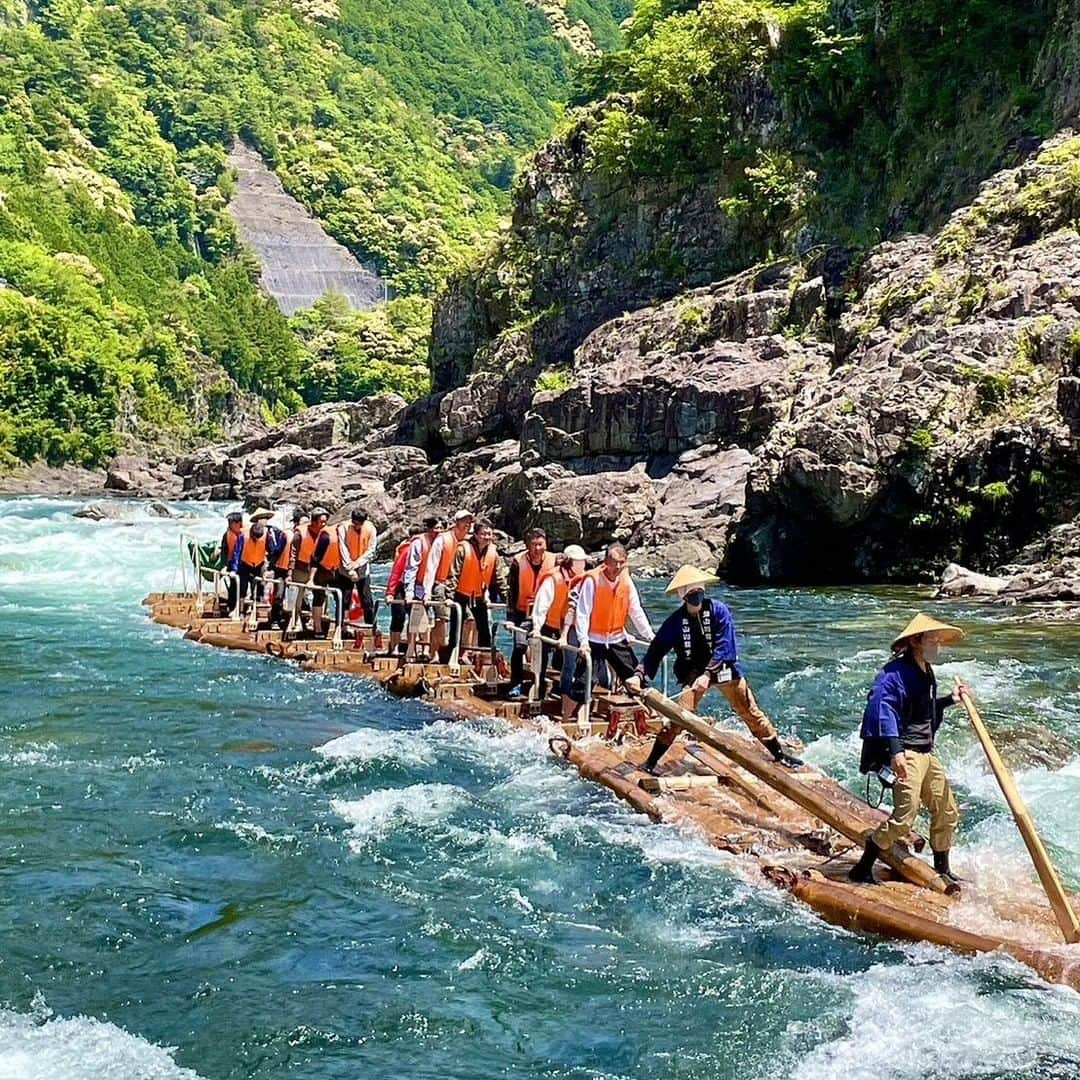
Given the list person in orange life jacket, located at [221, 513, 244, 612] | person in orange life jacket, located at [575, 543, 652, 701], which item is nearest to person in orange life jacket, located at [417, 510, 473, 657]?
person in orange life jacket, located at [575, 543, 652, 701]

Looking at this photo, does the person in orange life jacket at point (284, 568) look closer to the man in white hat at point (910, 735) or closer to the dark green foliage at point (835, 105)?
the man in white hat at point (910, 735)

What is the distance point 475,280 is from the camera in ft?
237

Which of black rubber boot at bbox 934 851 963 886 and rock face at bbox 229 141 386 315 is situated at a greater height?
rock face at bbox 229 141 386 315

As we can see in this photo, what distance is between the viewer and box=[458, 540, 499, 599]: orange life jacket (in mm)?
19031

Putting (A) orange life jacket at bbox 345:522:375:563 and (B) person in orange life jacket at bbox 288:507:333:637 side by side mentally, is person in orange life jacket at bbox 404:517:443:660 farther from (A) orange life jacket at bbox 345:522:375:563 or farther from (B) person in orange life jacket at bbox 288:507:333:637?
(B) person in orange life jacket at bbox 288:507:333:637

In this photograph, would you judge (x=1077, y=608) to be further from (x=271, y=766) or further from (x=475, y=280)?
(x=475, y=280)

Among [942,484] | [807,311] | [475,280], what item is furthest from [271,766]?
[475,280]

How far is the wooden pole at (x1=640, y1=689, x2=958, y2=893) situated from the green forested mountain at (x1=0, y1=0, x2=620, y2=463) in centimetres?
8898

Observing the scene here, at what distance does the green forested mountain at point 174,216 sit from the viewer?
103000 mm

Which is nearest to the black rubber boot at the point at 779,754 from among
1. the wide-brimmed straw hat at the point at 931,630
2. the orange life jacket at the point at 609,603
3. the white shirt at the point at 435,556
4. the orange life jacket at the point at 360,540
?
the orange life jacket at the point at 609,603

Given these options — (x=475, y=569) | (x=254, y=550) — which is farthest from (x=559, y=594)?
(x=254, y=550)

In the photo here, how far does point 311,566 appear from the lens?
23.1m

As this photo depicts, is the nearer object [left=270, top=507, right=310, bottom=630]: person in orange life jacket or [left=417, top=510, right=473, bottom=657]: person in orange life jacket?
[left=417, top=510, right=473, bottom=657]: person in orange life jacket

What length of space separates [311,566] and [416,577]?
374cm
